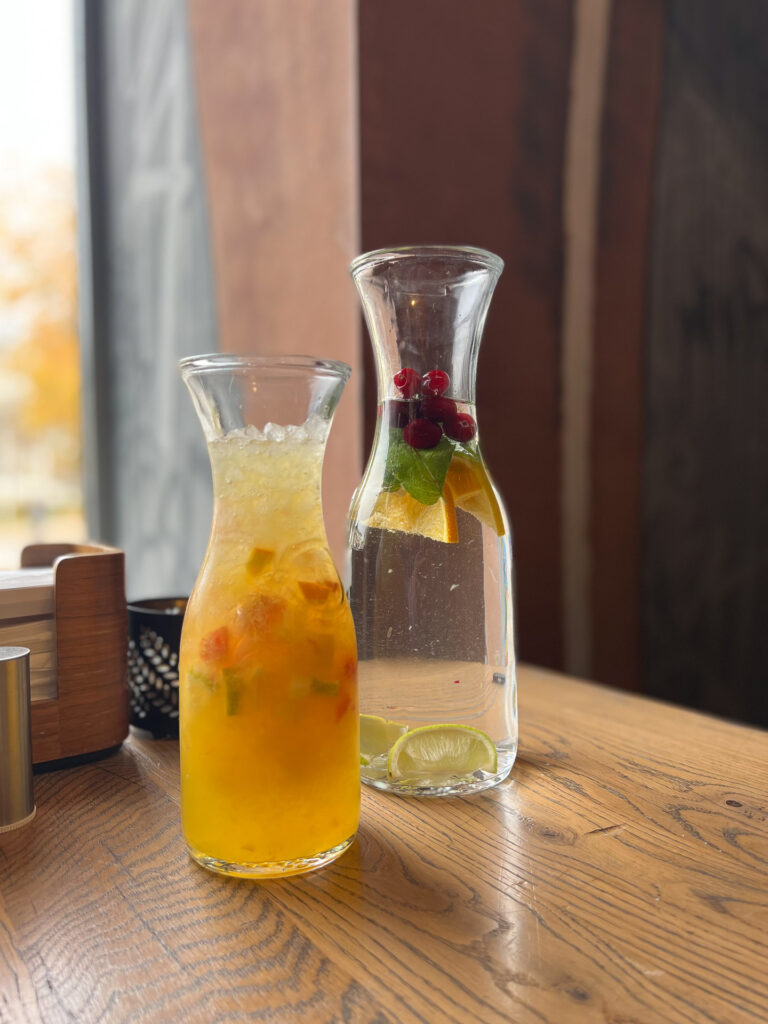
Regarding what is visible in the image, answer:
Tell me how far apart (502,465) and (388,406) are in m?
1.00

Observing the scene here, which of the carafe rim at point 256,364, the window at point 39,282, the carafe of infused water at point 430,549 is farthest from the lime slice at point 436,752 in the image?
the window at point 39,282

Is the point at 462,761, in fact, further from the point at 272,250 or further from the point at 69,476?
the point at 69,476

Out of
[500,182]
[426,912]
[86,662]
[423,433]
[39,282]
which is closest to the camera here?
[426,912]

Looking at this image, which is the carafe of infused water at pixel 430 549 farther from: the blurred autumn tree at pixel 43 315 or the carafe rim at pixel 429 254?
the blurred autumn tree at pixel 43 315

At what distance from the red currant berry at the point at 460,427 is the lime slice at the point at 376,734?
0.81ft

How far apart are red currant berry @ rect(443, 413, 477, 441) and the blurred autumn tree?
2.14 m

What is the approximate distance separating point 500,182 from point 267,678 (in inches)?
52.8

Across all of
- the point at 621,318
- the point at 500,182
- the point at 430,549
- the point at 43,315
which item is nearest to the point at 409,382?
the point at 430,549

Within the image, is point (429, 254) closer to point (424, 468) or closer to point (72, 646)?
point (424, 468)

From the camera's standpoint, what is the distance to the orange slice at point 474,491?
709 mm

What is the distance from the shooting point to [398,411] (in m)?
0.72

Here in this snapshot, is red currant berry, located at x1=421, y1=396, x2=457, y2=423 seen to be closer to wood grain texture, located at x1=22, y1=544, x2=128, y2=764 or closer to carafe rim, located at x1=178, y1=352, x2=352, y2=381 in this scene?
carafe rim, located at x1=178, y1=352, x2=352, y2=381

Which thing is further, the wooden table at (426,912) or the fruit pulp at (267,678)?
the fruit pulp at (267,678)

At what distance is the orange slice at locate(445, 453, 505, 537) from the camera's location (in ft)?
2.33
